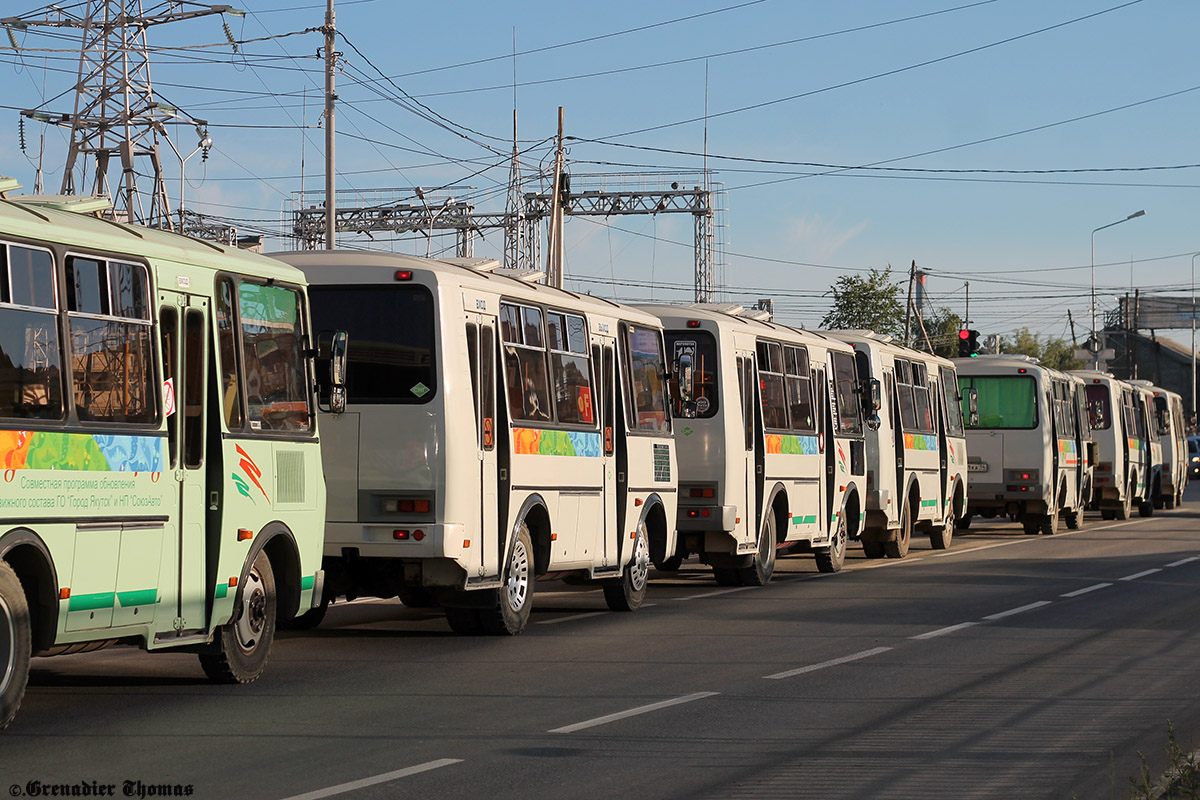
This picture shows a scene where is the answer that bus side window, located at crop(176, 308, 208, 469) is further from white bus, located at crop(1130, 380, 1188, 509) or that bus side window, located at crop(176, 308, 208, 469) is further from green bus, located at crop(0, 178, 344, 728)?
white bus, located at crop(1130, 380, 1188, 509)

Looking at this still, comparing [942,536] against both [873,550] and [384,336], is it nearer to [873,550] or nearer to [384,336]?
[873,550]

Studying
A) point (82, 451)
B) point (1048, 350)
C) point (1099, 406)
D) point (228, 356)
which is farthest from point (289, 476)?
point (1048, 350)

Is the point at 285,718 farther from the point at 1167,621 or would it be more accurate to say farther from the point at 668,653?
the point at 1167,621

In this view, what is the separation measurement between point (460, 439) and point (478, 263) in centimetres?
223

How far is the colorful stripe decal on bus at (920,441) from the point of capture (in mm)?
26719

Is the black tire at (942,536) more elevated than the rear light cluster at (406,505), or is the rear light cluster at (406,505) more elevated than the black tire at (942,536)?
the rear light cluster at (406,505)

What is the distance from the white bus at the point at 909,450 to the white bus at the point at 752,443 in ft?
7.09

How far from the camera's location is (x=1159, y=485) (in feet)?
152

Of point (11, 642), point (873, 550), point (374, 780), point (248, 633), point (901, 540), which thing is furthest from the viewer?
point (873, 550)

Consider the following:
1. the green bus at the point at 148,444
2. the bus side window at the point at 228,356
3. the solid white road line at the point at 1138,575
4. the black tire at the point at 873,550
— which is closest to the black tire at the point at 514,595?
the green bus at the point at 148,444

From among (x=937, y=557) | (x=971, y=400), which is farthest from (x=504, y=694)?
(x=971, y=400)

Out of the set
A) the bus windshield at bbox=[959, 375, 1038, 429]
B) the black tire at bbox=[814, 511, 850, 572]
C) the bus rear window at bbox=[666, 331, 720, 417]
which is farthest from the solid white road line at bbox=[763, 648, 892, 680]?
the bus windshield at bbox=[959, 375, 1038, 429]

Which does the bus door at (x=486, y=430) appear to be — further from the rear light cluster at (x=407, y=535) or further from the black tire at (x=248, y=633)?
the black tire at (x=248, y=633)

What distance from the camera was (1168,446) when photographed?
4806 centimetres
